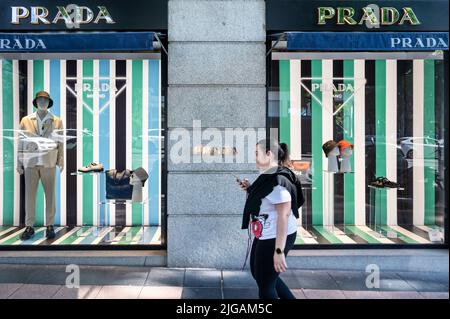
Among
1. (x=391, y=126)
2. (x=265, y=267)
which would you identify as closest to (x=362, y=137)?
(x=391, y=126)

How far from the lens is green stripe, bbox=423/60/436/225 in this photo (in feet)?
23.5

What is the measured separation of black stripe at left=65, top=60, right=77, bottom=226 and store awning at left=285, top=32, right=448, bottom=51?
12.5ft

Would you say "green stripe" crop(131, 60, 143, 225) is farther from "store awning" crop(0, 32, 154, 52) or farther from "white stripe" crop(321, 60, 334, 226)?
"white stripe" crop(321, 60, 334, 226)

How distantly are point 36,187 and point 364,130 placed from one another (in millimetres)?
5651

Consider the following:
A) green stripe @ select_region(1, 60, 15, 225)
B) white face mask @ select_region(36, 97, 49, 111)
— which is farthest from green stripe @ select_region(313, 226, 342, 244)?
green stripe @ select_region(1, 60, 15, 225)

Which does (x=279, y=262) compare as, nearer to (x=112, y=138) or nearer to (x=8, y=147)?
(x=112, y=138)

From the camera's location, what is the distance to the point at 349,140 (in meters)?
7.62

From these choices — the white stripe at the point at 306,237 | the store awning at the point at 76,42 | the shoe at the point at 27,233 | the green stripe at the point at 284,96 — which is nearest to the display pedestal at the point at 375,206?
the white stripe at the point at 306,237

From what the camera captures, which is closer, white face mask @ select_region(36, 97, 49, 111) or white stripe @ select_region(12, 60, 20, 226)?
white face mask @ select_region(36, 97, 49, 111)

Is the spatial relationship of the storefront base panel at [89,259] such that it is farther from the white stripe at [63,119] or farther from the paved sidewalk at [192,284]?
the white stripe at [63,119]

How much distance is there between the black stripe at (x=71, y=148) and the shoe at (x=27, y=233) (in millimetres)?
731

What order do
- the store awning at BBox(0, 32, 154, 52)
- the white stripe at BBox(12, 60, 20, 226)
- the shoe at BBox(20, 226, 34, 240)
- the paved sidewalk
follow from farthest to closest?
the white stripe at BBox(12, 60, 20, 226)
the shoe at BBox(20, 226, 34, 240)
the store awning at BBox(0, 32, 154, 52)
the paved sidewalk

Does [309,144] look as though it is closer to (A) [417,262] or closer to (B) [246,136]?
(B) [246,136]

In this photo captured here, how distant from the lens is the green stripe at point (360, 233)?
6729 millimetres
